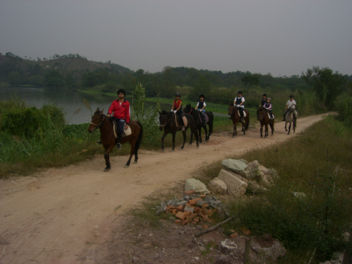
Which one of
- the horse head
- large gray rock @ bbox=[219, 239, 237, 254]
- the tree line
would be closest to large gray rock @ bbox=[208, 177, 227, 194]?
large gray rock @ bbox=[219, 239, 237, 254]

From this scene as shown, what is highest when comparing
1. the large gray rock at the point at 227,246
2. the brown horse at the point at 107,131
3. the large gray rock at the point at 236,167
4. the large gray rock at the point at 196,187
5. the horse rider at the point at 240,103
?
the horse rider at the point at 240,103

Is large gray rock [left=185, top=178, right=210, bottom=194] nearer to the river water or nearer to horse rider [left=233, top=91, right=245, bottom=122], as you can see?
the river water

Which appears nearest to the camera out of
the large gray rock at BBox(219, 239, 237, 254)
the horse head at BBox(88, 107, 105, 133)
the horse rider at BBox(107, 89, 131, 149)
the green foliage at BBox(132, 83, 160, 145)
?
the large gray rock at BBox(219, 239, 237, 254)

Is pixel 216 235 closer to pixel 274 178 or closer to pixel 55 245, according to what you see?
pixel 55 245

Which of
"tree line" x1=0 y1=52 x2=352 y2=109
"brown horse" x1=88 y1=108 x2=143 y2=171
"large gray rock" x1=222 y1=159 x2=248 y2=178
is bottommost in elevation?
"large gray rock" x1=222 y1=159 x2=248 y2=178

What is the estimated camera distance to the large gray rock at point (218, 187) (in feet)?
20.0

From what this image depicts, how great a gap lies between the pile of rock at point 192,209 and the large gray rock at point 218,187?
762 mm

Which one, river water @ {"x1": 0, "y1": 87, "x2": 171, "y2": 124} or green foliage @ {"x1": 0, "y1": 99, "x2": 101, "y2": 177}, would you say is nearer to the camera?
green foliage @ {"x1": 0, "y1": 99, "x2": 101, "y2": 177}

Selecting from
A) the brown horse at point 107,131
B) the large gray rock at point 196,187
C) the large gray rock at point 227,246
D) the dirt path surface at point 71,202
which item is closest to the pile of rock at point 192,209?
the large gray rock at point 196,187

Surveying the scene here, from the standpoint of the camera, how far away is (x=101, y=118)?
6914mm

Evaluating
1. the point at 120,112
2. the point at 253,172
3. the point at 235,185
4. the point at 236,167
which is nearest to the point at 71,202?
the point at 120,112

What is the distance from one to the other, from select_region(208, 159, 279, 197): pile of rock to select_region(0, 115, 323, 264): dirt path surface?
1.15 m

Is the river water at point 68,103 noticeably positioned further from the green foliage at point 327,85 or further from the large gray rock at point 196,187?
the green foliage at point 327,85

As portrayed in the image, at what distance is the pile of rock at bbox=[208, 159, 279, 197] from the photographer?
6090mm
